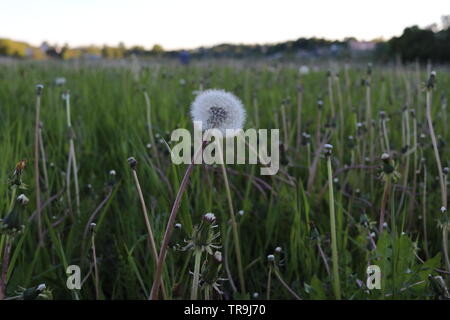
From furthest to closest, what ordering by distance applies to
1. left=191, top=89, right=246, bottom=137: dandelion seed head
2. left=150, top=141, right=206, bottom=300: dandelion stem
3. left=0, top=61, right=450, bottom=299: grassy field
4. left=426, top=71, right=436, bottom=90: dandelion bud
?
1. left=426, top=71, right=436, bottom=90: dandelion bud
2. left=0, top=61, right=450, bottom=299: grassy field
3. left=191, top=89, right=246, bottom=137: dandelion seed head
4. left=150, top=141, right=206, bottom=300: dandelion stem

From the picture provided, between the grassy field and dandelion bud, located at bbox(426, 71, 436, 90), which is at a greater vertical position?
dandelion bud, located at bbox(426, 71, 436, 90)

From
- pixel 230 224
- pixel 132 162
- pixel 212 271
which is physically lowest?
pixel 230 224

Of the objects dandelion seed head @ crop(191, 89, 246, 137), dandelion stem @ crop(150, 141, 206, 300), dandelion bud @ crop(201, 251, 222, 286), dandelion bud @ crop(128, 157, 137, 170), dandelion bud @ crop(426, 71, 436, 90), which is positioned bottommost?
dandelion bud @ crop(201, 251, 222, 286)

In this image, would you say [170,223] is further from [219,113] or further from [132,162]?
[219,113]

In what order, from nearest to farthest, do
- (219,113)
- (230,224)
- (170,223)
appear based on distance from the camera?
(170,223) → (219,113) → (230,224)

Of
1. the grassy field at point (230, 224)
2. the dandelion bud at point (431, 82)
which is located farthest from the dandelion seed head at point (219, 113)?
the dandelion bud at point (431, 82)

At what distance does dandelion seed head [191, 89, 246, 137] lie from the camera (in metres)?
0.80

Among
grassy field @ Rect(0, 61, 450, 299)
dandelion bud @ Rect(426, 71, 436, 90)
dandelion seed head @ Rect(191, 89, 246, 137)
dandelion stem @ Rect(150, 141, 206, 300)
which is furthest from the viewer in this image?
dandelion bud @ Rect(426, 71, 436, 90)

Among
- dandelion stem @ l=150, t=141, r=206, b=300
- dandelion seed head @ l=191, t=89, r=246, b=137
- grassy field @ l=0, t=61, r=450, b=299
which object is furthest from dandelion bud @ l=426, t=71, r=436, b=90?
dandelion stem @ l=150, t=141, r=206, b=300

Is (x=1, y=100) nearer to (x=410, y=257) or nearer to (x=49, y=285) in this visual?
(x=49, y=285)

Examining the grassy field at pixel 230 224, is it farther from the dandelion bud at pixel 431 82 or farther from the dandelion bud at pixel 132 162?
the dandelion bud at pixel 132 162

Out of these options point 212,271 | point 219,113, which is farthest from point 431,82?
point 212,271

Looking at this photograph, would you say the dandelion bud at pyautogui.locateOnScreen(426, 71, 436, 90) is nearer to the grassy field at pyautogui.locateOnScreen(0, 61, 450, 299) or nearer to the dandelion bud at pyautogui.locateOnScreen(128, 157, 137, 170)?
the grassy field at pyautogui.locateOnScreen(0, 61, 450, 299)

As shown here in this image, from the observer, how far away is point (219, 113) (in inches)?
32.1
